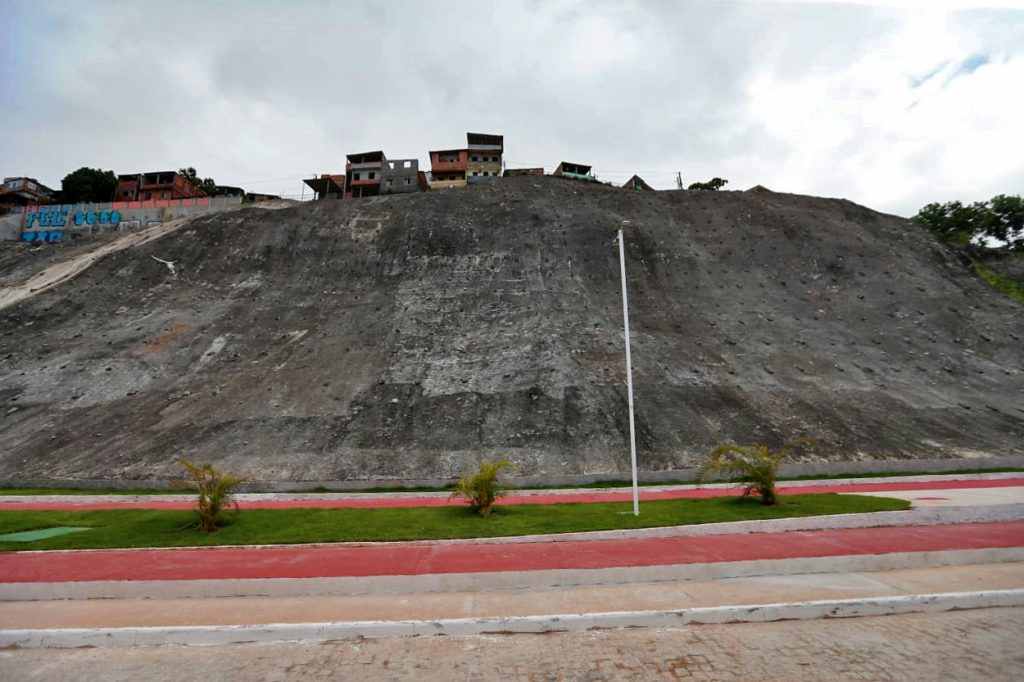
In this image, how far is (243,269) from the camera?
116 feet

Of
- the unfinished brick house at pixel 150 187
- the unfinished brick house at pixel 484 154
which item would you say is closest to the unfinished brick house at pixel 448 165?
the unfinished brick house at pixel 484 154

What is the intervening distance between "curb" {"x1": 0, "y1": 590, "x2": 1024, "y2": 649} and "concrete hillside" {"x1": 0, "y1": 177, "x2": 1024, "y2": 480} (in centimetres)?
1249

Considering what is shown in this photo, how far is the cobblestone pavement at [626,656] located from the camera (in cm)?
499

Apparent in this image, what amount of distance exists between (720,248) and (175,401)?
32.5m

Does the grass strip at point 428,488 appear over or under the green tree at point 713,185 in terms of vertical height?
under

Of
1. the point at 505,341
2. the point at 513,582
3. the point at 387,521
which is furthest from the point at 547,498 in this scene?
the point at 505,341

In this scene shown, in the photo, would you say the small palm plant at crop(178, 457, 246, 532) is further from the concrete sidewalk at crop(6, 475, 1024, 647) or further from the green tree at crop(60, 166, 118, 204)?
the green tree at crop(60, 166, 118, 204)

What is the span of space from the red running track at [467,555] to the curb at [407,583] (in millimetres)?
290

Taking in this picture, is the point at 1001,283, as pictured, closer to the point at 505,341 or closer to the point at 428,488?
the point at 505,341

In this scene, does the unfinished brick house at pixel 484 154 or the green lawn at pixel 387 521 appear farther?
the unfinished brick house at pixel 484 154

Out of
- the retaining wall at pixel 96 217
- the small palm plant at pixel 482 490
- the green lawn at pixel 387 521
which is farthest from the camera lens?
the retaining wall at pixel 96 217

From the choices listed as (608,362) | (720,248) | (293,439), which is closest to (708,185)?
(720,248)

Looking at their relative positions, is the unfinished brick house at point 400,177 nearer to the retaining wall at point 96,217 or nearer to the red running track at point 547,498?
the retaining wall at point 96,217

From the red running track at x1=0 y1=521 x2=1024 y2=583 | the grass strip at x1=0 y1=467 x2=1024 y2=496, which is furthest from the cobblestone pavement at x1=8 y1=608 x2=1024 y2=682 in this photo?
the grass strip at x1=0 y1=467 x2=1024 y2=496
